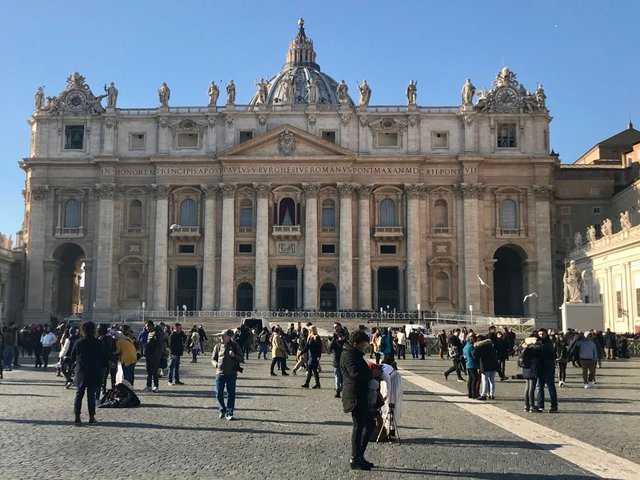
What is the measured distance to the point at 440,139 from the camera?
63.2m

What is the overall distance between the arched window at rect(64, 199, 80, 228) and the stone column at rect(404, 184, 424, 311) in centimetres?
2791

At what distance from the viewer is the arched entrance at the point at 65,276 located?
64.2 metres

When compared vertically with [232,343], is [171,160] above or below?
above

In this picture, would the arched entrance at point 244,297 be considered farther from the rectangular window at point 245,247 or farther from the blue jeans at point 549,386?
the blue jeans at point 549,386

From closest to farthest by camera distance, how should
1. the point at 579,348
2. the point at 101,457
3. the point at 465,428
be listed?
the point at 101,457, the point at 465,428, the point at 579,348

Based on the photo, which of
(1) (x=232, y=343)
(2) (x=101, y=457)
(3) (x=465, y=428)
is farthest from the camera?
(1) (x=232, y=343)

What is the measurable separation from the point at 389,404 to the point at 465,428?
2.35 meters

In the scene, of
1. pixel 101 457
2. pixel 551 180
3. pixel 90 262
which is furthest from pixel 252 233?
pixel 101 457

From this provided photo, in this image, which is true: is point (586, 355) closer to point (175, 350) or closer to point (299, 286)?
point (175, 350)

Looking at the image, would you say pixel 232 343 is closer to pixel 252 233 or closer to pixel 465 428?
pixel 465 428

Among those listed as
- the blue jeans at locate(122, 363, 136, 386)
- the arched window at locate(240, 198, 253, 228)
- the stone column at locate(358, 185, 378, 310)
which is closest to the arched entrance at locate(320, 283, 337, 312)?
the stone column at locate(358, 185, 378, 310)

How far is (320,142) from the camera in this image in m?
61.4

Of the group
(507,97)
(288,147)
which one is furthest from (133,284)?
(507,97)

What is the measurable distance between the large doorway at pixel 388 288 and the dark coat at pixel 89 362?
49.0 meters
